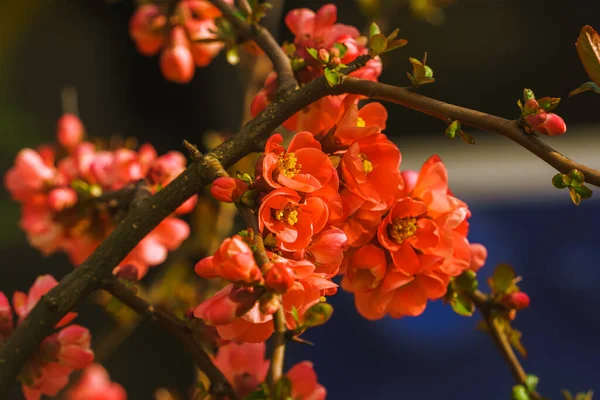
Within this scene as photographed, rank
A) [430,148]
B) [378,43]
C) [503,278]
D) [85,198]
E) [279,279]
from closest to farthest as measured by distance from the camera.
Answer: [279,279] → [378,43] → [503,278] → [85,198] → [430,148]

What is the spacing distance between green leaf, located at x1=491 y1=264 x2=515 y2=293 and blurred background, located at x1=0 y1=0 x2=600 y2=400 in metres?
0.93

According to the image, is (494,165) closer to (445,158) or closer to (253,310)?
(445,158)

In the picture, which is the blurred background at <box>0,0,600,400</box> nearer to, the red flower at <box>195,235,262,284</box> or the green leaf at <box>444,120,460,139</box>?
the green leaf at <box>444,120,460,139</box>

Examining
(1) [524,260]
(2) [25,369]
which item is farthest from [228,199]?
(1) [524,260]

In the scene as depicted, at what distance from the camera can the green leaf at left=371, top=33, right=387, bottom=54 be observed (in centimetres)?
42

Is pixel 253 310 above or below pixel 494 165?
above

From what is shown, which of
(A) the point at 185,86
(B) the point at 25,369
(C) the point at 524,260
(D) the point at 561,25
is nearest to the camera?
(B) the point at 25,369

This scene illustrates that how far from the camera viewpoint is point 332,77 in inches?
15.9

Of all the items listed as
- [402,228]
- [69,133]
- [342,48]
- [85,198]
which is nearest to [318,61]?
[342,48]

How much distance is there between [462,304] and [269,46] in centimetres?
24

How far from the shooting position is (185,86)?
2.01 metres

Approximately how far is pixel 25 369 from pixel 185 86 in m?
1.60

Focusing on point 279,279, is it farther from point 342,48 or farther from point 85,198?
point 85,198

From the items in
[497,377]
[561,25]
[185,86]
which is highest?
[561,25]
